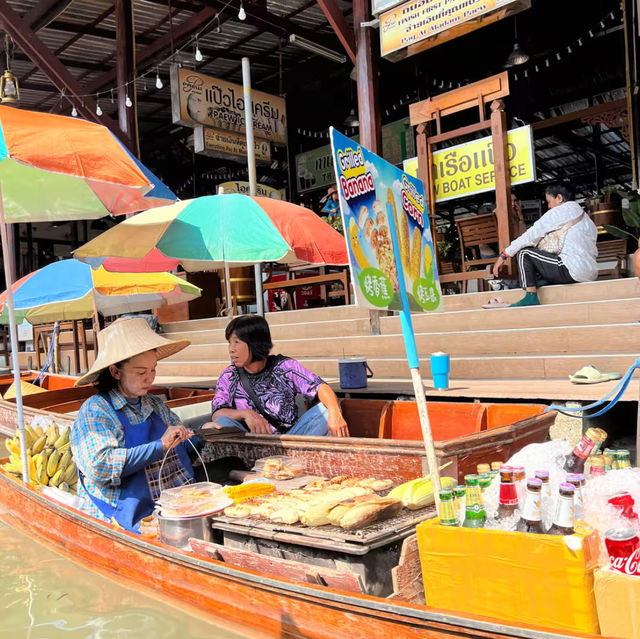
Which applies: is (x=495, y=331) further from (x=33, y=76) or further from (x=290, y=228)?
(x=33, y=76)

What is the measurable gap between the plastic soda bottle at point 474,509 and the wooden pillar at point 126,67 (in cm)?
983

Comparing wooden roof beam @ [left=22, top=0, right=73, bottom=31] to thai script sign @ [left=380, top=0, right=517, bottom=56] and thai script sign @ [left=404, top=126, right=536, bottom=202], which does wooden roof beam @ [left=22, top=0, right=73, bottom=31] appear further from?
thai script sign @ [left=404, top=126, right=536, bottom=202]

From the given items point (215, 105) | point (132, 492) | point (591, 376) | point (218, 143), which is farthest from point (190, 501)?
point (215, 105)

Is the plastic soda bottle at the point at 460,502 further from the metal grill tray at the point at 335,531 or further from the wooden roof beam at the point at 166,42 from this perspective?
the wooden roof beam at the point at 166,42

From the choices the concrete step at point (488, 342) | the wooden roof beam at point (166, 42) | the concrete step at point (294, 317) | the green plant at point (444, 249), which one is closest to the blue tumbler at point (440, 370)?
the concrete step at point (488, 342)

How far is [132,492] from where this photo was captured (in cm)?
338

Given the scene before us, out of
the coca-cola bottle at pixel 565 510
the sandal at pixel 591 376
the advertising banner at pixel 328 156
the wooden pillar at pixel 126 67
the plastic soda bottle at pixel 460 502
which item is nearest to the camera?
the coca-cola bottle at pixel 565 510

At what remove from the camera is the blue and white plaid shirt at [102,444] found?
10.4ft

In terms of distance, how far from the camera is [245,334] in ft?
14.9

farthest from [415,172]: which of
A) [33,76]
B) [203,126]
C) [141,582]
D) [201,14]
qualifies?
[33,76]

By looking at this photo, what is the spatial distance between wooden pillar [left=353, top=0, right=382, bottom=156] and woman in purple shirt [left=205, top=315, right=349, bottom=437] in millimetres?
4382

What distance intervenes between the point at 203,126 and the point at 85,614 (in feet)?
28.8

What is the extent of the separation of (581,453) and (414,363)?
2.23 ft

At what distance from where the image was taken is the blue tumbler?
514cm
